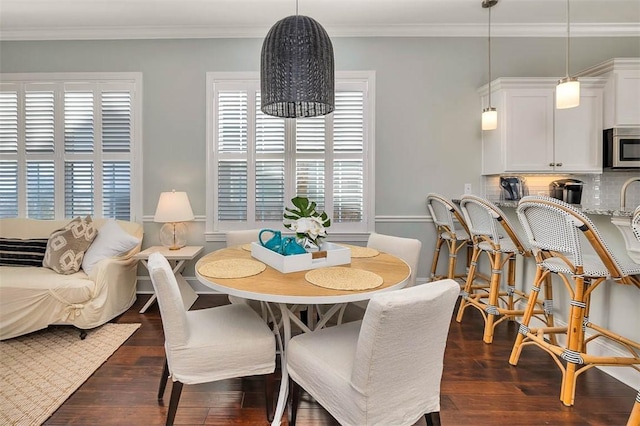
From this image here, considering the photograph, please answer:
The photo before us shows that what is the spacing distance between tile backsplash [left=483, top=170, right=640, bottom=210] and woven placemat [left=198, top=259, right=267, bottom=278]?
9.31 ft

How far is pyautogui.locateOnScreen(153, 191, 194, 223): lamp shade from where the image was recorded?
3107 mm

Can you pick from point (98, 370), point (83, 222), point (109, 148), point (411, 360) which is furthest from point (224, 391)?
point (109, 148)

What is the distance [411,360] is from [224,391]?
1191 millimetres

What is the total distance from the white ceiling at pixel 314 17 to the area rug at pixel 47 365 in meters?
2.82

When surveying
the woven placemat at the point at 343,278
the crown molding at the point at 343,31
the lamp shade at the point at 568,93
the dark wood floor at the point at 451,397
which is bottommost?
the dark wood floor at the point at 451,397

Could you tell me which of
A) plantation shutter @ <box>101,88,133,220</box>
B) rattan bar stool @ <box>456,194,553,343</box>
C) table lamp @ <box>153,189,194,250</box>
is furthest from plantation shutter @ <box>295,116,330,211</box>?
→ plantation shutter @ <box>101,88,133,220</box>

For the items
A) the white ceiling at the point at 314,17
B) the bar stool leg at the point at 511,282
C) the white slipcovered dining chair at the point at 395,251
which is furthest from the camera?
the white ceiling at the point at 314,17

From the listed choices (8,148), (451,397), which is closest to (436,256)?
(451,397)

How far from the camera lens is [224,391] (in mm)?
1910

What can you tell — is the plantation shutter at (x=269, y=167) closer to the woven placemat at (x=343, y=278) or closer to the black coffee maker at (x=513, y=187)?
the woven placemat at (x=343, y=278)

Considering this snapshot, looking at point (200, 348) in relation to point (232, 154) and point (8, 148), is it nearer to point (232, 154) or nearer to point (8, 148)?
point (232, 154)

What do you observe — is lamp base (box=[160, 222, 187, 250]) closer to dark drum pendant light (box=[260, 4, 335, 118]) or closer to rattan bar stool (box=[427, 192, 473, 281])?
dark drum pendant light (box=[260, 4, 335, 118])

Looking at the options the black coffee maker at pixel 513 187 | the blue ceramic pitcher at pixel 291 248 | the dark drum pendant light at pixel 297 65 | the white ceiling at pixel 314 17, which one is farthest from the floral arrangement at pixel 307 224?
the black coffee maker at pixel 513 187

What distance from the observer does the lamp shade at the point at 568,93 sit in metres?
2.42
